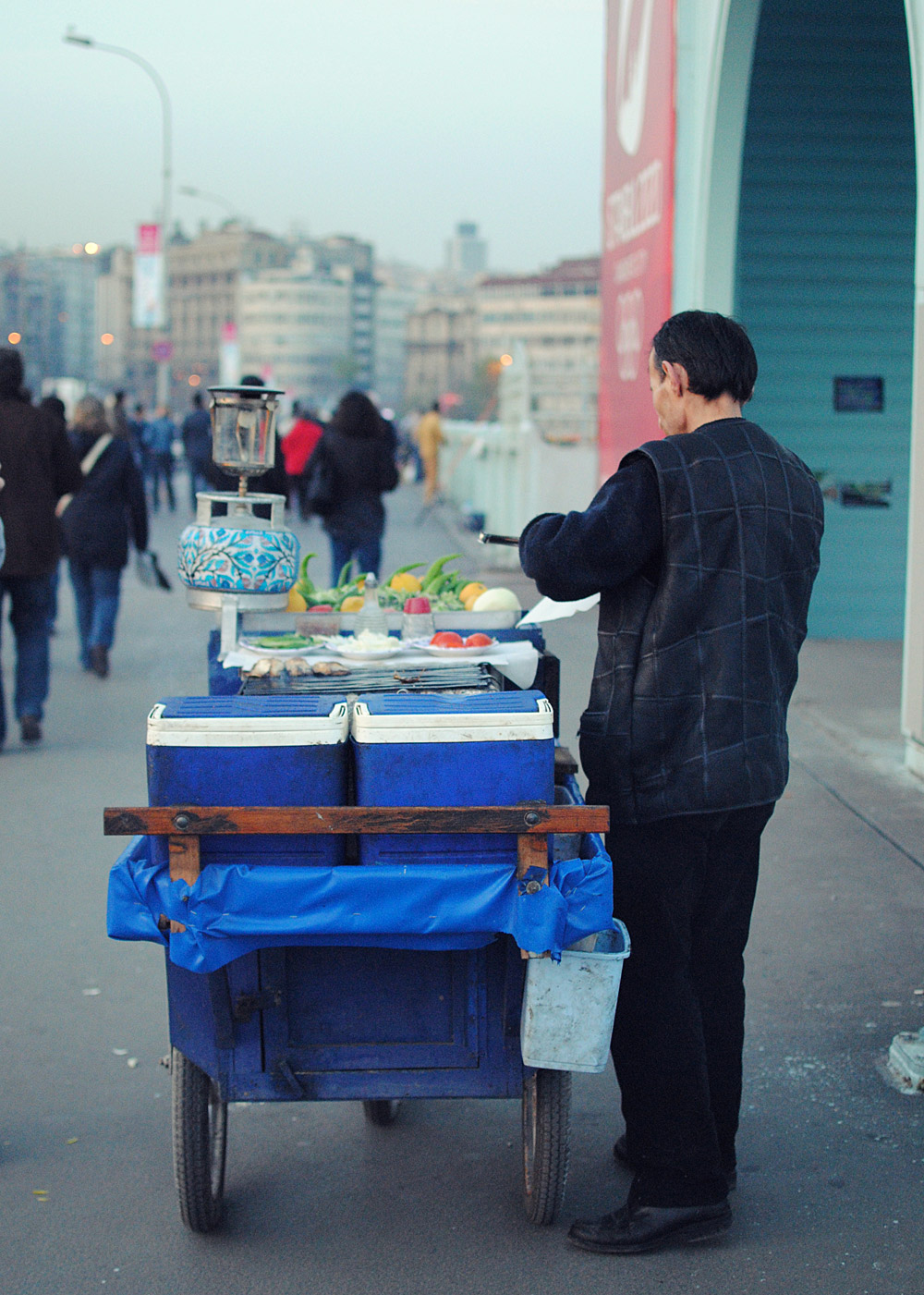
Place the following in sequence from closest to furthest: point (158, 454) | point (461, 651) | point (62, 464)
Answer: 1. point (461, 651)
2. point (62, 464)
3. point (158, 454)

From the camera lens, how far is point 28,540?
26.1 ft

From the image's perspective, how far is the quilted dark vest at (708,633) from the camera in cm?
294

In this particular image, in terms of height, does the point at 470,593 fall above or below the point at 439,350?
below

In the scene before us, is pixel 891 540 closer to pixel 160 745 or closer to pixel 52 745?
pixel 52 745

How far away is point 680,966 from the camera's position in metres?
3.10

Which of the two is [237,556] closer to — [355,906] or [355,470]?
[355,906]

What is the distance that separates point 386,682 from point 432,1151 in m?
1.19

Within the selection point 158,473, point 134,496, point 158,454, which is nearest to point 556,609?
point 134,496

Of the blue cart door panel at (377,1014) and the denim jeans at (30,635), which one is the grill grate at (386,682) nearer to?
the blue cart door panel at (377,1014)

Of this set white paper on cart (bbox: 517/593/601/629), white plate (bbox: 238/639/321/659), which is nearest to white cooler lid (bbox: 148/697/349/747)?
white paper on cart (bbox: 517/593/601/629)

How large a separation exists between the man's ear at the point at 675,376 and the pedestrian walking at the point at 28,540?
219 inches

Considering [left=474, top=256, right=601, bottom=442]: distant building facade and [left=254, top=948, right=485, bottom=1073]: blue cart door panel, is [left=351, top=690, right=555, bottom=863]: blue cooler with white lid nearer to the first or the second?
[left=254, top=948, right=485, bottom=1073]: blue cart door panel

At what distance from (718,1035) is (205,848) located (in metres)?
1.27

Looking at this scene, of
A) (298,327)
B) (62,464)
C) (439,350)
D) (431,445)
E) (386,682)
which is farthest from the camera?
(439,350)
